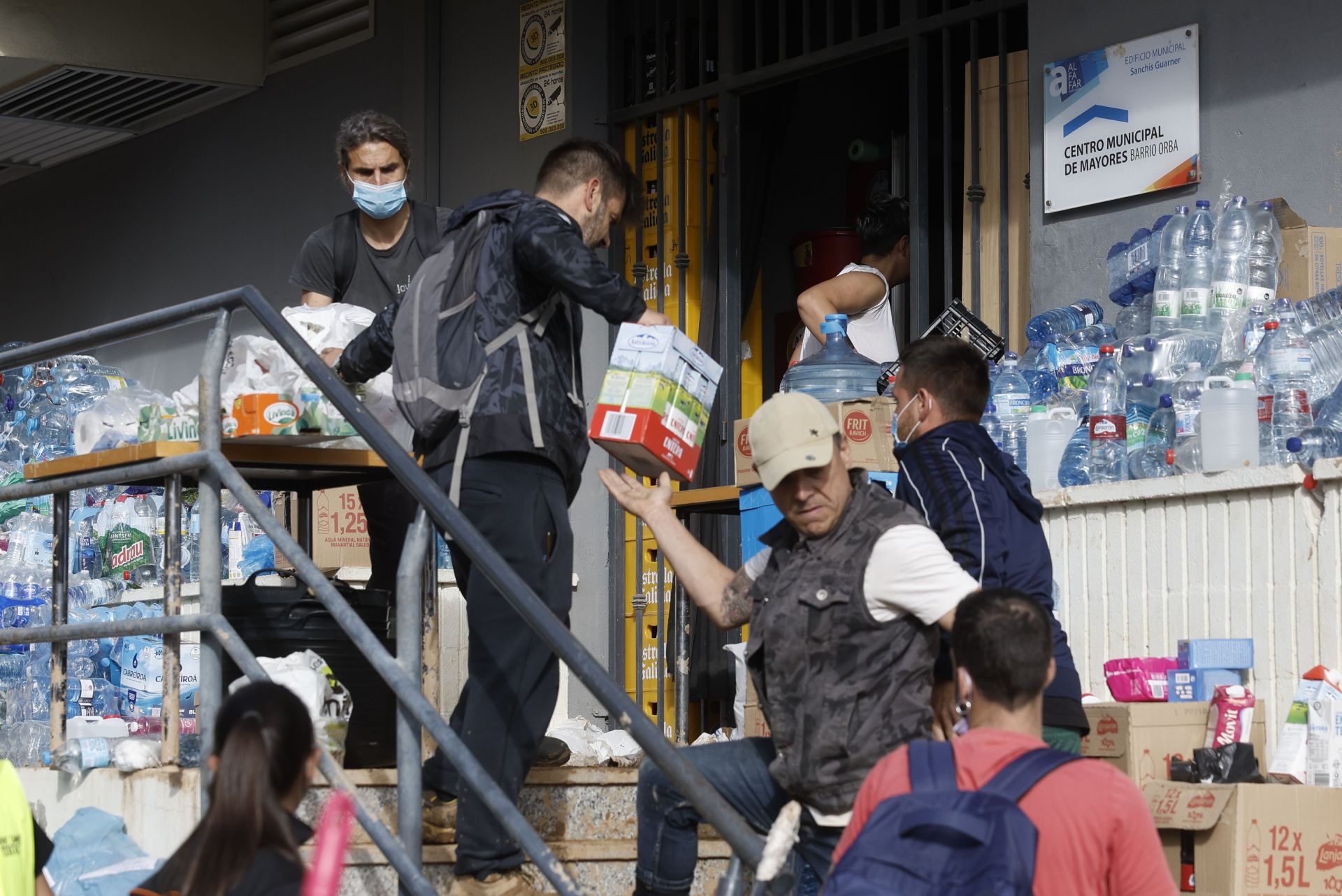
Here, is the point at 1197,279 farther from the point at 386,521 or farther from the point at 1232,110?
the point at 386,521

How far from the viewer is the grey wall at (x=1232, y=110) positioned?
6008 mm

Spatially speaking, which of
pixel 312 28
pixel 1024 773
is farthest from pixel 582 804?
pixel 312 28

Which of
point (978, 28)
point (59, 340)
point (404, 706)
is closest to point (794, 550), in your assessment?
point (404, 706)

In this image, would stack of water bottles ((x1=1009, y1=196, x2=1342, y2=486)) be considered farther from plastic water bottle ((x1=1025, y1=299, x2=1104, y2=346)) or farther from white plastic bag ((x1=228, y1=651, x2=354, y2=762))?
white plastic bag ((x1=228, y1=651, x2=354, y2=762))

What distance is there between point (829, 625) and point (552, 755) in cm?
196

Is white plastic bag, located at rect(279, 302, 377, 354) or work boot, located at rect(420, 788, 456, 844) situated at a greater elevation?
white plastic bag, located at rect(279, 302, 377, 354)

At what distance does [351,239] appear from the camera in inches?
215

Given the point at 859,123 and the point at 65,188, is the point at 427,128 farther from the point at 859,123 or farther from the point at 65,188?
the point at 65,188

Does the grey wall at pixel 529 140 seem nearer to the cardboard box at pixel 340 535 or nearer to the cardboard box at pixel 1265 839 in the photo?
the cardboard box at pixel 340 535

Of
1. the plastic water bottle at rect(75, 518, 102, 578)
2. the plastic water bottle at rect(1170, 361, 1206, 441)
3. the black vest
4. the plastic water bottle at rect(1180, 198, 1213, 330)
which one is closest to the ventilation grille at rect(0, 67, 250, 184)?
the plastic water bottle at rect(75, 518, 102, 578)

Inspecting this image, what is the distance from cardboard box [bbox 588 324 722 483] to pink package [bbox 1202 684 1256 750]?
193 centimetres

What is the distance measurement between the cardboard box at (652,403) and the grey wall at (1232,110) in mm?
2782

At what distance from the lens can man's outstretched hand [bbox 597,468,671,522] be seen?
4.05 metres

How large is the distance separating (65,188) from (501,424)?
903 cm
